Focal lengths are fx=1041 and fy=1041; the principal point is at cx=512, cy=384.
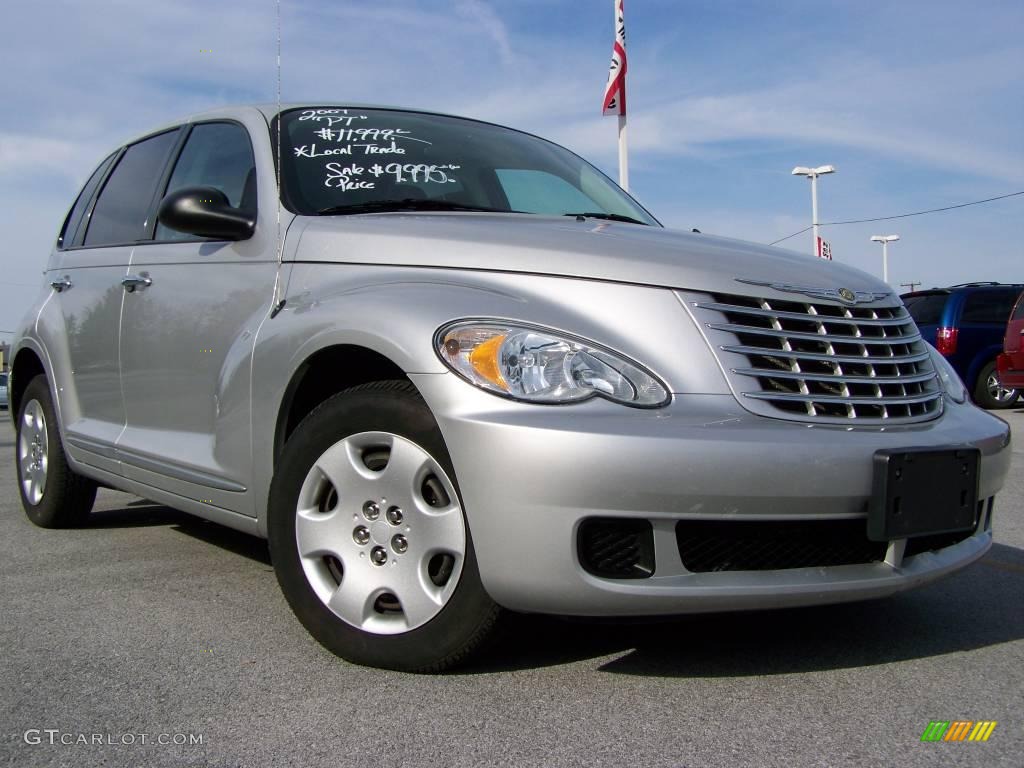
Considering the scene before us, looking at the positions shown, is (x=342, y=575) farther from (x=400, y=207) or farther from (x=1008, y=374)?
(x=1008, y=374)

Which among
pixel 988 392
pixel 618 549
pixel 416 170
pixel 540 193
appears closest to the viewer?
pixel 618 549

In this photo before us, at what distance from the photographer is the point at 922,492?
2.50m

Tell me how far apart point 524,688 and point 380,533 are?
1.69 ft

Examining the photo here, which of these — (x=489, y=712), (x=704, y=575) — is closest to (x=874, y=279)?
(x=704, y=575)

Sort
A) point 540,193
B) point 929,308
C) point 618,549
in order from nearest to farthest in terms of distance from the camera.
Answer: point 618,549 → point 540,193 → point 929,308

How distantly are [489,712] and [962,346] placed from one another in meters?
12.0

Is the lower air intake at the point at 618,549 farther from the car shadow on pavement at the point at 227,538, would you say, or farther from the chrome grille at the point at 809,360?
the car shadow on pavement at the point at 227,538

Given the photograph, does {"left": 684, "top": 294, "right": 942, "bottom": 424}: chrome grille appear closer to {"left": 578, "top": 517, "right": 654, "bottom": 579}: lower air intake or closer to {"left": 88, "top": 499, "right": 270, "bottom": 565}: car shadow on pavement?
{"left": 578, "top": 517, "right": 654, "bottom": 579}: lower air intake

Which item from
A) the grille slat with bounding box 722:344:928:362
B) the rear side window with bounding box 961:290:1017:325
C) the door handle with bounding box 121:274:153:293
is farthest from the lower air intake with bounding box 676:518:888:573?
the rear side window with bounding box 961:290:1017:325

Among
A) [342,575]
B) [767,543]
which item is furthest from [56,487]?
[767,543]

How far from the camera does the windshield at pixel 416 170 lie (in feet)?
11.0

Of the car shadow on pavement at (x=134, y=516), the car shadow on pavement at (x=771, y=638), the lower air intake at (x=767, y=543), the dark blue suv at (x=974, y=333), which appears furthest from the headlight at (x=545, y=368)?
the dark blue suv at (x=974, y=333)

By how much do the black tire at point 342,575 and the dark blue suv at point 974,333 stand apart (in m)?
11.5

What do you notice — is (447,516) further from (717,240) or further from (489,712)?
(717,240)
